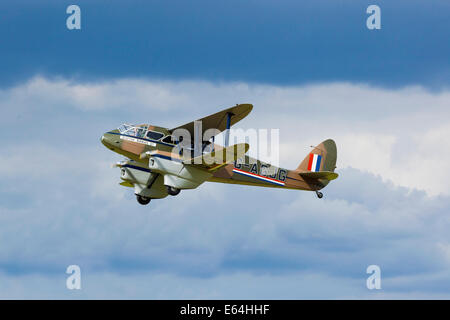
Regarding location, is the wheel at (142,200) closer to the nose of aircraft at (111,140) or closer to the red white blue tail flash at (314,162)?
the nose of aircraft at (111,140)

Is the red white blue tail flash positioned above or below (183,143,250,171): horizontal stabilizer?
above

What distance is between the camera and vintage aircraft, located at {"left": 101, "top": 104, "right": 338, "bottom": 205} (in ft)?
124

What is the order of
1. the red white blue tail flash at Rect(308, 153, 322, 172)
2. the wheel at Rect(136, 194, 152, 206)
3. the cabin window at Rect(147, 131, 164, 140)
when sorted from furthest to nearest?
the red white blue tail flash at Rect(308, 153, 322, 172), the wheel at Rect(136, 194, 152, 206), the cabin window at Rect(147, 131, 164, 140)

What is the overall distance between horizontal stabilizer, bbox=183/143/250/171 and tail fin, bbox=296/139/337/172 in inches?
373

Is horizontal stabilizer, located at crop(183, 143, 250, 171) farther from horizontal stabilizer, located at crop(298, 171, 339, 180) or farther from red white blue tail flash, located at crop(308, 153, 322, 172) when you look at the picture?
red white blue tail flash, located at crop(308, 153, 322, 172)

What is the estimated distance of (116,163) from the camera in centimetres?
4134

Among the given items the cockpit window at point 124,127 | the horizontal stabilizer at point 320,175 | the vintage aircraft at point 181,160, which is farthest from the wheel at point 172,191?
the horizontal stabilizer at point 320,175

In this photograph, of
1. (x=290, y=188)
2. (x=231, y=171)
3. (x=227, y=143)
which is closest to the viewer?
(x=227, y=143)

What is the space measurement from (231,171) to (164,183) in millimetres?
4586

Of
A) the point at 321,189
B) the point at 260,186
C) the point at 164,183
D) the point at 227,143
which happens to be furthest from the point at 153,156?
the point at 321,189

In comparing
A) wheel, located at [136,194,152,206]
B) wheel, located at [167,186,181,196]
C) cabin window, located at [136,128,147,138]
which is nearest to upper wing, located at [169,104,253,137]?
cabin window, located at [136,128,147,138]

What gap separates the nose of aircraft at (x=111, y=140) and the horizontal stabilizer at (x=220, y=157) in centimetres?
401

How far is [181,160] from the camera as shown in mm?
38688

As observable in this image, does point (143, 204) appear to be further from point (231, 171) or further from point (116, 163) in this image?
point (231, 171)
